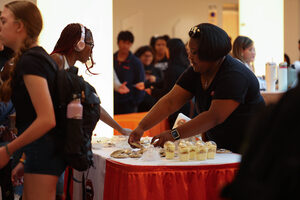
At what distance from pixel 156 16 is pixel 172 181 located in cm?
872

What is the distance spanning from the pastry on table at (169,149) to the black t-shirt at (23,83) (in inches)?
26.6

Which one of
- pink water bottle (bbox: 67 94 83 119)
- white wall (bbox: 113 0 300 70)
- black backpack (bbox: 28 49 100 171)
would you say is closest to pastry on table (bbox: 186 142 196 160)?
black backpack (bbox: 28 49 100 171)

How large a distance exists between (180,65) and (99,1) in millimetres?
1608

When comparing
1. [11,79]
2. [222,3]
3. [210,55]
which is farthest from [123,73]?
[222,3]

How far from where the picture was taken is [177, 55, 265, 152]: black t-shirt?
256 cm

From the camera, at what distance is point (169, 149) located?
2508 mm

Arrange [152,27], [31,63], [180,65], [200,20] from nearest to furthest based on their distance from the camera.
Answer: [31,63]
[180,65]
[152,27]
[200,20]

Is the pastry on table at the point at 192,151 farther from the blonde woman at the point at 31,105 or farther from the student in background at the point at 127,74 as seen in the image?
the student in background at the point at 127,74

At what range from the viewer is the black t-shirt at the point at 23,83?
1.97 m

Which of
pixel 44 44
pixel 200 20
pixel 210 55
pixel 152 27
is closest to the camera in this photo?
pixel 210 55

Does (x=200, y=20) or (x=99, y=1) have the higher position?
(x=200, y=20)

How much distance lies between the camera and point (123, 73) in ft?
20.6

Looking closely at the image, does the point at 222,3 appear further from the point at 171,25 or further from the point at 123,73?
the point at 123,73

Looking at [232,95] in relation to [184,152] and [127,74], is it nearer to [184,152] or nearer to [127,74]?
[184,152]
